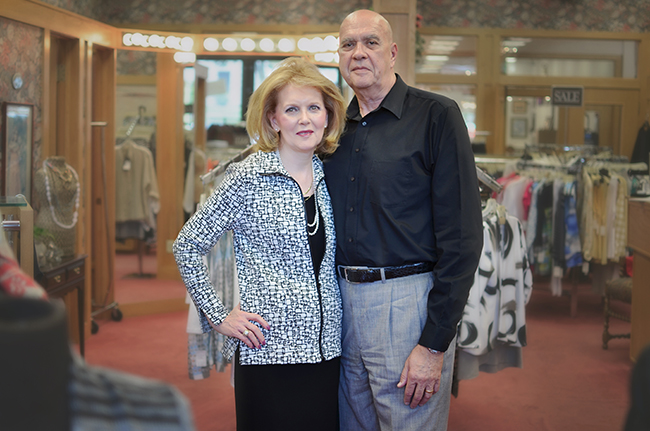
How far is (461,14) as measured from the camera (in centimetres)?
851

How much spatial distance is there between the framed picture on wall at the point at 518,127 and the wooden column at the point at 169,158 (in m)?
4.74

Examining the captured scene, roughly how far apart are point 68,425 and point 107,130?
4827 mm

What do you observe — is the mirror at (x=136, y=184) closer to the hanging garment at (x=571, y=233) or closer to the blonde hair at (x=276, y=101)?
the hanging garment at (x=571, y=233)

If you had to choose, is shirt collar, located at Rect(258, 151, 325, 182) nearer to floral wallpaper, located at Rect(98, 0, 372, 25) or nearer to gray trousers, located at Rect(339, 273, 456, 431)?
gray trousers, located at Rect(339, 273, 456, 431)

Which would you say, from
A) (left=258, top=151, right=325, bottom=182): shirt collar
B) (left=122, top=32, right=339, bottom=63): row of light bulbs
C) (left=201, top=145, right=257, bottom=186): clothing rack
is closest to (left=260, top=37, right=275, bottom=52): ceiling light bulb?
(left=122, top=32, right=339, bottom=63): row of light bulbs

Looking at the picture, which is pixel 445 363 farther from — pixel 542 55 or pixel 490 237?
pixel 542 55

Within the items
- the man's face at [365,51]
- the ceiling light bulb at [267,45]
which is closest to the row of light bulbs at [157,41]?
the ceiling light bulb at [267,45]

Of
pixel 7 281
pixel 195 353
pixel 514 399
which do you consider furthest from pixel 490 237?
pixel 7 281

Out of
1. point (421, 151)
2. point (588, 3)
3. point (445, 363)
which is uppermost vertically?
point (588, 3)

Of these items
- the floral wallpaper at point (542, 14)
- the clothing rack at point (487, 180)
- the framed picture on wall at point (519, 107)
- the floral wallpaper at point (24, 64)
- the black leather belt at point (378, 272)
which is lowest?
the black leather belt at point (378, 272)

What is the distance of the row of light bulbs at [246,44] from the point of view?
532cm

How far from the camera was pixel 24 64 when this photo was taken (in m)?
4.20

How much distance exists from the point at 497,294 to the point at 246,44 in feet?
11.2

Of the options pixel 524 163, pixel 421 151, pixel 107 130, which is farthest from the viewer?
pixel 524 163
